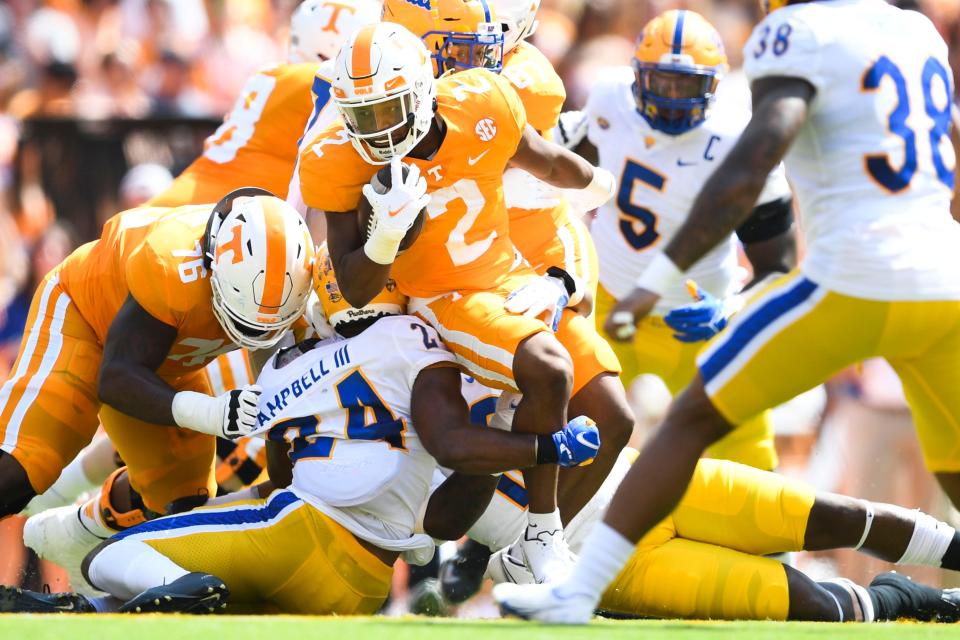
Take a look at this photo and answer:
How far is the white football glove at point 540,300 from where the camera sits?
4.70 metres

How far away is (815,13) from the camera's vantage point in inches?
154

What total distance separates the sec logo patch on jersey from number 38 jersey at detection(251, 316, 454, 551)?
64 centimetres

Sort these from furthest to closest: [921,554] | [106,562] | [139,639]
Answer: [921,554], [106,562], [139,639]

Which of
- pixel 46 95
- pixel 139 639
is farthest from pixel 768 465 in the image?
pixel 46 95

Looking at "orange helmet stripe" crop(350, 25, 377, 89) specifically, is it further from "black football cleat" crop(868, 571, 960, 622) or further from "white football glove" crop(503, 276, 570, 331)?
"black football cleat" crop(868, 571, 960, 622)

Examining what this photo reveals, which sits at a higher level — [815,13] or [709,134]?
[815,13]

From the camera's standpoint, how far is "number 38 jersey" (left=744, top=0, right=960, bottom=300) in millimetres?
3826

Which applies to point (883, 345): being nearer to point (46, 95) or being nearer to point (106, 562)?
point (106, 562)

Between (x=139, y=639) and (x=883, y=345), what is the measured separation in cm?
207

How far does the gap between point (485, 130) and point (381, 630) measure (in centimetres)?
175

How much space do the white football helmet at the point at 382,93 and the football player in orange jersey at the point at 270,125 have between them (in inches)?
74.7

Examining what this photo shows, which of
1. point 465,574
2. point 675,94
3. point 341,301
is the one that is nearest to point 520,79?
point 341,301

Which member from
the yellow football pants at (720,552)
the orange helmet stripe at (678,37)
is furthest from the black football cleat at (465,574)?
the orange helmet stripe at (678,37)

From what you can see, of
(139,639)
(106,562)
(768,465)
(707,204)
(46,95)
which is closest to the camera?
(139,639)
